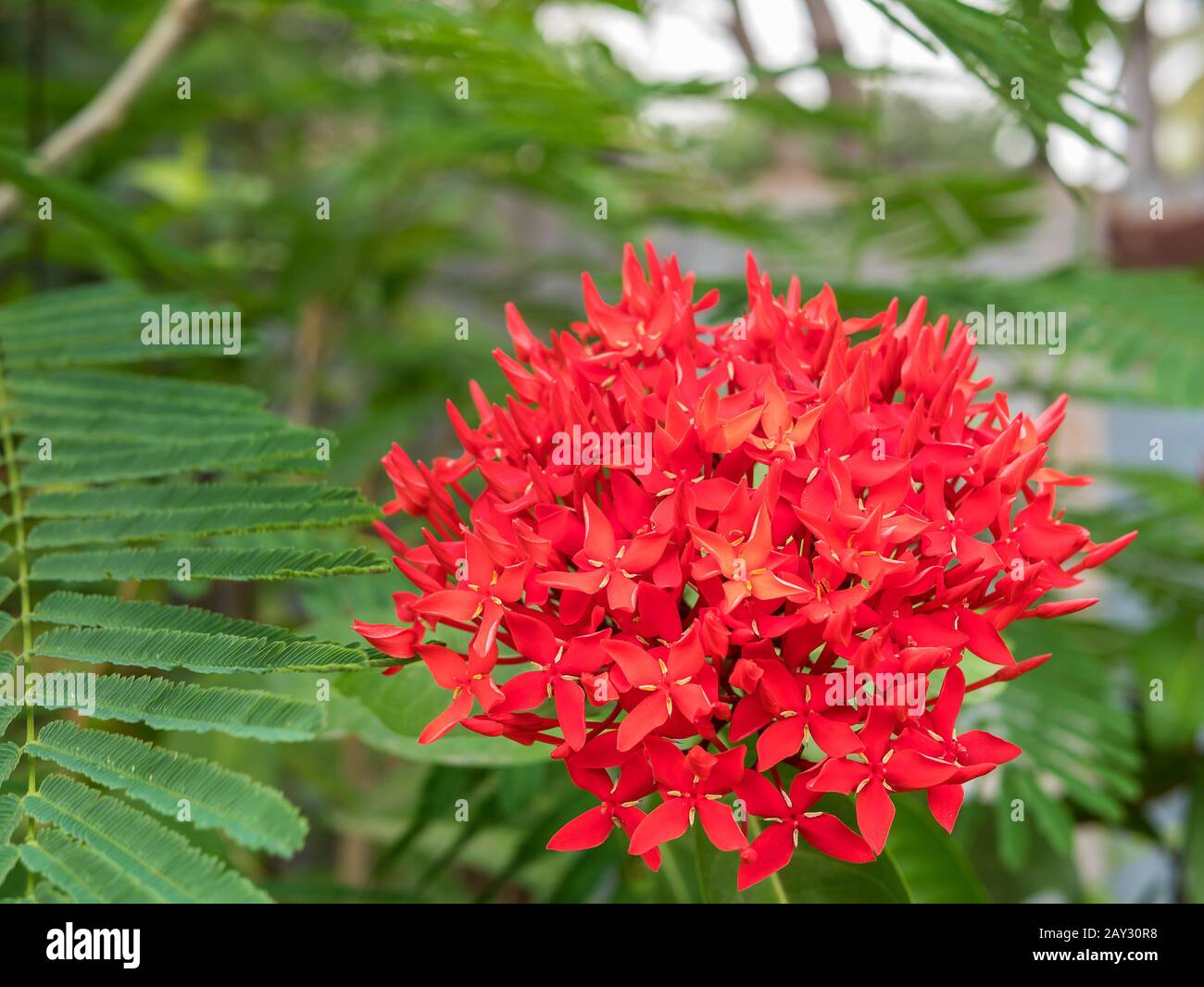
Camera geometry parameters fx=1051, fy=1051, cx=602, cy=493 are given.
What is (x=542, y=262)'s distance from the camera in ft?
5.73

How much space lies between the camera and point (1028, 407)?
205 cm

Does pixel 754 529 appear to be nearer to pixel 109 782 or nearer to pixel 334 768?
pixel 109 782

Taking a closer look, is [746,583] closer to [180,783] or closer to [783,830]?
[783,830]

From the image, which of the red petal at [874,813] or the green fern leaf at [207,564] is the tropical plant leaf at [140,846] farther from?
the red petal at [874,813]

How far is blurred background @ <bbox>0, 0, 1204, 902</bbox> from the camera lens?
2.84ft

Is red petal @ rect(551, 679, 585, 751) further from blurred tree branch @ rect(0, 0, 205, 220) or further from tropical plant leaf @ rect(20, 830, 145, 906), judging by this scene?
blurred tree branch @ rect(0, 0, 205, 220)

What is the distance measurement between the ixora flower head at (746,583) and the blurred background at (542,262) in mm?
151

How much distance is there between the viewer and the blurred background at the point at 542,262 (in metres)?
0.87

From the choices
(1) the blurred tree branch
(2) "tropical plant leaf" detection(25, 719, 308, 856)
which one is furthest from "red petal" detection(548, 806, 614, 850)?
(1) the blurred tree branch

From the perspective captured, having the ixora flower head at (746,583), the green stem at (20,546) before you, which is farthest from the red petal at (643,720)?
the green stem at (20,546)

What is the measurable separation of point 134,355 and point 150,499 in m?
0.19

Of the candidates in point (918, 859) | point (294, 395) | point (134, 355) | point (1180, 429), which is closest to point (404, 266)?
point (294, 395)

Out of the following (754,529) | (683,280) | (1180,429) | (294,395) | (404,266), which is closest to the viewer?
(754,529)

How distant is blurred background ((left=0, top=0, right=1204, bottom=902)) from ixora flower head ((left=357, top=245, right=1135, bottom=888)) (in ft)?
0.49
